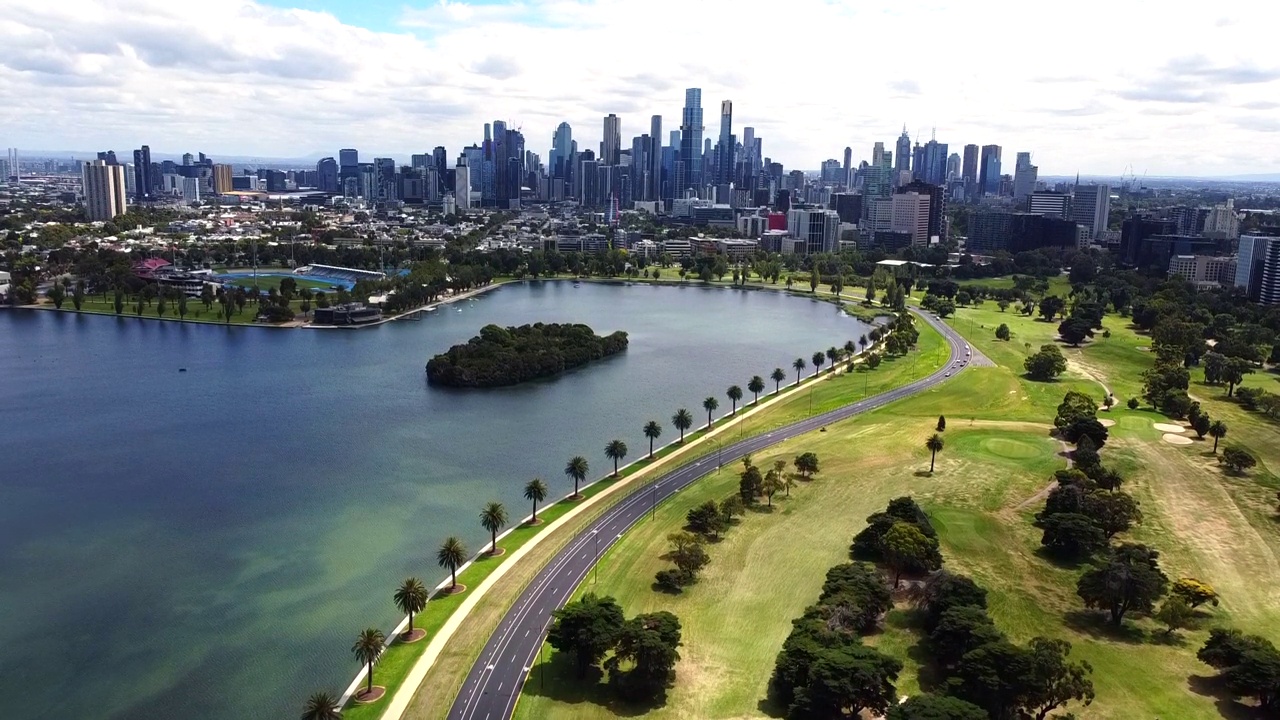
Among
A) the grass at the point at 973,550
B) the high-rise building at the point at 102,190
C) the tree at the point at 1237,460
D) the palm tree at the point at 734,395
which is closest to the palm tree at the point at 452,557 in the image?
the grass at the point at 973,550

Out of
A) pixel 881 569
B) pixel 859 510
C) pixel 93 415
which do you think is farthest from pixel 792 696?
pixel 93 415

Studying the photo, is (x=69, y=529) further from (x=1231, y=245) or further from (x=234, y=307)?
(x=1231, y=245)

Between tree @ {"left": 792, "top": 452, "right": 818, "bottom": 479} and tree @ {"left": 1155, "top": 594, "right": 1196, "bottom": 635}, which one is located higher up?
tree @ {"left": 792, "top": 452, "right": 818, "bottom": 479}

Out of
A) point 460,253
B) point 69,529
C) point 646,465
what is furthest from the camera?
point 460,253

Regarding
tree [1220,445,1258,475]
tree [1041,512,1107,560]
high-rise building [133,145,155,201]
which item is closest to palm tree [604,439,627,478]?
tree [1041,512,1107,560]

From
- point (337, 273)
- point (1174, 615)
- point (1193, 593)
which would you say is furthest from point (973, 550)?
point (337, 273)

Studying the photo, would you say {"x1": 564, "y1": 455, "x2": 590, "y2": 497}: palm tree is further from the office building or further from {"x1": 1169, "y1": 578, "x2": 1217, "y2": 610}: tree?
the office building
